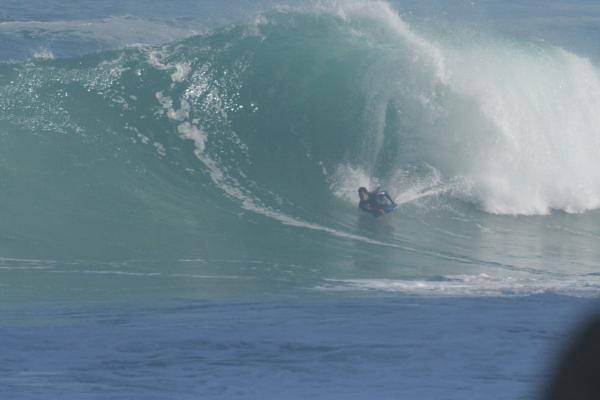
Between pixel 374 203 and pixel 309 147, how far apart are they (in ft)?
9.11

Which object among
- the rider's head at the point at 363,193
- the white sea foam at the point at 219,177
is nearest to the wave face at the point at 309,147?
the white sea foam at the point at 219,177

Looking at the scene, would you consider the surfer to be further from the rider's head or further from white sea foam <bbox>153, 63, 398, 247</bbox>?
white sea foam <bbox>153, 63, 398, 247</bbox>

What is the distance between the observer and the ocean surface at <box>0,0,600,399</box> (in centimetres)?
646

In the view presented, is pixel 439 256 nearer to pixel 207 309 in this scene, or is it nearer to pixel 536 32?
pixel 207 309

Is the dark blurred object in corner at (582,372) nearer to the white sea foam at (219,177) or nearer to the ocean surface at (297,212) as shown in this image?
the ocean surface at (297,212)

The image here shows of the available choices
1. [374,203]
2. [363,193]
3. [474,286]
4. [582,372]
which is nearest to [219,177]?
[363,193]

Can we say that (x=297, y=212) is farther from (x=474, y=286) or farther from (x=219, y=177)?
(x=474, y=286)

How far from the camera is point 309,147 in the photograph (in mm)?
15070

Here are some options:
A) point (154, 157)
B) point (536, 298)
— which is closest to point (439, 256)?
point (536, 298)

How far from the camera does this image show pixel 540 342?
7039mm

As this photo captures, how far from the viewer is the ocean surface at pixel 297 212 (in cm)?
646

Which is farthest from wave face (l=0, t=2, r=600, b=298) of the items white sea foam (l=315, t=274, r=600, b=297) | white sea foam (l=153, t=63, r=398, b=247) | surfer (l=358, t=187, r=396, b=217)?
white sea foam (l=315, t=274, r=600, b=297)

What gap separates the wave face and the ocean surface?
43 millimetres

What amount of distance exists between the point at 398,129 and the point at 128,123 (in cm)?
411
